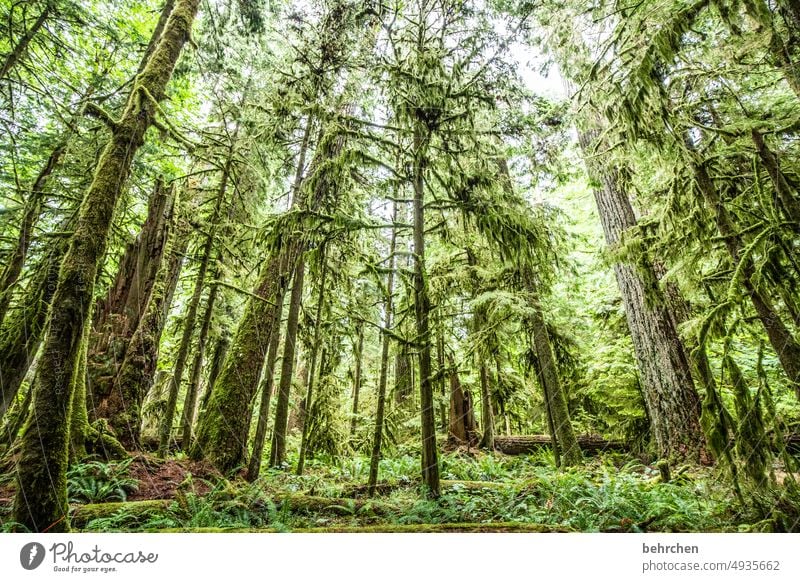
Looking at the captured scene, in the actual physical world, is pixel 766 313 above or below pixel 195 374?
below

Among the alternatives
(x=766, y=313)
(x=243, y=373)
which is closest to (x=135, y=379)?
(x=243, y=373)

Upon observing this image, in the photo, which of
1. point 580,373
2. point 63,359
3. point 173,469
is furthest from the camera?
point 580,373

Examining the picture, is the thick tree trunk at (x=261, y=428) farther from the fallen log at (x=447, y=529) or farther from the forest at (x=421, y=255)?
the fallen log at (x=447, y=529)

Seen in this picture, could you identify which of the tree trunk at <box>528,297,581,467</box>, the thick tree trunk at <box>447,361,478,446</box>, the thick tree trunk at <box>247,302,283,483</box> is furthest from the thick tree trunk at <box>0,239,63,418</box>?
the thick tree trunk at <box>447,361,478,446</box>

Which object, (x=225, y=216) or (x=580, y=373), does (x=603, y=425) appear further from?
(x=225, y=216)

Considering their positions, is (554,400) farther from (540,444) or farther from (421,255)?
(421,255)

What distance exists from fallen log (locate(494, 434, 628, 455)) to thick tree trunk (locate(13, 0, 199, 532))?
837 centimetres

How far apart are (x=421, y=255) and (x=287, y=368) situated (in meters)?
3.15

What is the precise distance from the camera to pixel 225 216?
6828 mm

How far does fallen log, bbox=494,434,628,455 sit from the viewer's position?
8047 millimetres

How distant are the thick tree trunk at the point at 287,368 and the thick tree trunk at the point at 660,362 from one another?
201 inches

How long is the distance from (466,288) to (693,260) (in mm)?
3138

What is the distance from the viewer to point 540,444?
8742 millimetres
